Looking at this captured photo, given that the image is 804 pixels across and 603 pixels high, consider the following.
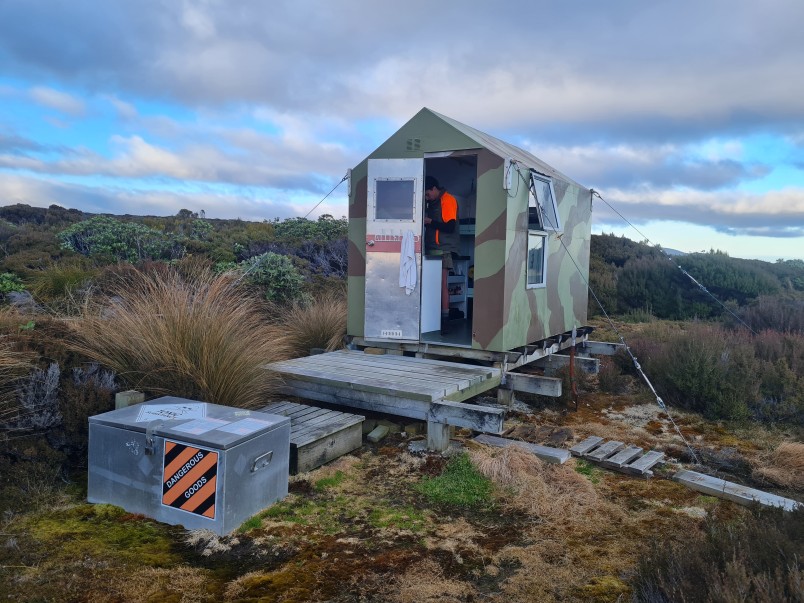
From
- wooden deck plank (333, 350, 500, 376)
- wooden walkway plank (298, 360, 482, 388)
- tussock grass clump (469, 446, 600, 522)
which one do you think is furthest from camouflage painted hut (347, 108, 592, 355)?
tussock grass clump (469, 446, 600, 522)

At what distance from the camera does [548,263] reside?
25.5 ft

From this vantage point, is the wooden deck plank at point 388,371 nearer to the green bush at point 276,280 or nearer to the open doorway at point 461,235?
the open doorway at point 461,235

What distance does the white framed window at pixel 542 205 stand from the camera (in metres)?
7.08

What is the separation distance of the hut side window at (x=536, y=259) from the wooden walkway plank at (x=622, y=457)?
2.43 m

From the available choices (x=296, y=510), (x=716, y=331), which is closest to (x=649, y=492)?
(x=296, y=510)

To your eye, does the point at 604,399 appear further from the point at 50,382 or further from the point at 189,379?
the point at 50,382

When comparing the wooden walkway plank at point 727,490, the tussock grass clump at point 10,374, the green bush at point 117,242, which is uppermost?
the green bush at point 117,242

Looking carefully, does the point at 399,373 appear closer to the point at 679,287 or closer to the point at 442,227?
the point at 442,227

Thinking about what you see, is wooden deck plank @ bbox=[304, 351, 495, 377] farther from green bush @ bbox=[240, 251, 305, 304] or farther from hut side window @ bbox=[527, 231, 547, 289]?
green bush @ bbox=[240, 251, 305, 304]

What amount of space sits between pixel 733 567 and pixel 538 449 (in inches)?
116

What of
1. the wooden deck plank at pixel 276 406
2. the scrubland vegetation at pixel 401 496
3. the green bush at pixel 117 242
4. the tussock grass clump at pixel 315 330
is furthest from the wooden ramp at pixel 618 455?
the green bush at pixel 117 242

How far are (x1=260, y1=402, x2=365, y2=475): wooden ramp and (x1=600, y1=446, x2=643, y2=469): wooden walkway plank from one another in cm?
214

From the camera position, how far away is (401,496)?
14.2 feet

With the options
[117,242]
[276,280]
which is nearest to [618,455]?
[276,280]
